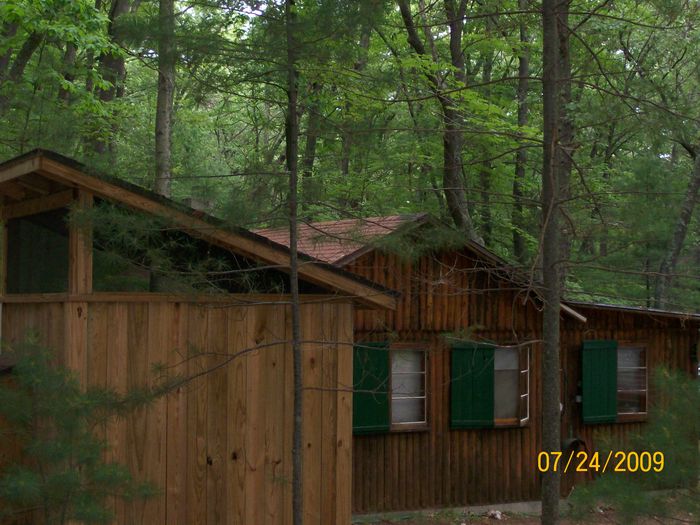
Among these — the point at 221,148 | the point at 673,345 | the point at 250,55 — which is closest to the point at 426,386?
the point at 673,345

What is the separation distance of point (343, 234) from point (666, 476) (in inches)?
141

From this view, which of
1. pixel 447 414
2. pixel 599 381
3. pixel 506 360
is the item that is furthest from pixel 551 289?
pixel 599 381

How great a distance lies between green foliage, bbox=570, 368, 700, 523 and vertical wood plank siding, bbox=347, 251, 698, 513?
6.24 meters

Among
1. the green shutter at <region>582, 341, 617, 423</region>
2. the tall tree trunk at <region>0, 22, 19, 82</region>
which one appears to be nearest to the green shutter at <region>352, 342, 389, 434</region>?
the green shutter at <region>582, 341, 617, 423</region>

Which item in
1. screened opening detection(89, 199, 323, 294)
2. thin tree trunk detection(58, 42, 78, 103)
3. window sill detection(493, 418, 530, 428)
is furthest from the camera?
thin tree trunk detection(58, 42, 78, 103)

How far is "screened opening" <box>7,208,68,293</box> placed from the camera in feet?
22.9

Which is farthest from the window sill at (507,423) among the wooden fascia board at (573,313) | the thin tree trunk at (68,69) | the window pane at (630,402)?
the thin tree trunk at (68,69)

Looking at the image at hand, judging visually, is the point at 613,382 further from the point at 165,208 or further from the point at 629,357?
the point at 165,208

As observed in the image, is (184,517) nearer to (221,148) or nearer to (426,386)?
(426,386)

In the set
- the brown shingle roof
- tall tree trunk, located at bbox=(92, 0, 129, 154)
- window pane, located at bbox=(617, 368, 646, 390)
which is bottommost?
window pane, located at bbox=(617, 368, 646, 390)

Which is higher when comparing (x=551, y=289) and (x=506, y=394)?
(x=551, y=289)

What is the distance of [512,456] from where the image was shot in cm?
1351

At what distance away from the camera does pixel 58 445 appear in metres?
5.61
